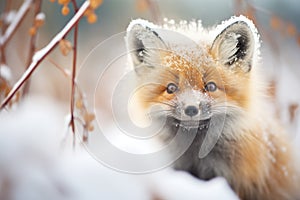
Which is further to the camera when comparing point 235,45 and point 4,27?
point 4,27

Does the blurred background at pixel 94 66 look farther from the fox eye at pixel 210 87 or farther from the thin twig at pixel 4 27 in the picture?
the fox eye at pixel 210 87

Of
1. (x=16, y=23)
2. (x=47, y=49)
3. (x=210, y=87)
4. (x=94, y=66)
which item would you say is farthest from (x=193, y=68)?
(x=16, y=23)

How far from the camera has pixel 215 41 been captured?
809mm

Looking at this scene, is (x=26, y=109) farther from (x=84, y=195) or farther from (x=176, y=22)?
(x=176, y=22)

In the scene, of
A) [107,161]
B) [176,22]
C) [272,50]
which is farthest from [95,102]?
[272,50]

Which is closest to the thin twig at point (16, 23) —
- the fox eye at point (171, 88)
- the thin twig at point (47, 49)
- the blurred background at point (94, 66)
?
the blurred background at point (94, 66)

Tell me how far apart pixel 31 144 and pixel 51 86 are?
0.18 meters

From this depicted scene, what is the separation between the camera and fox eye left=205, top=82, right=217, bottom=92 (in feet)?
2.64

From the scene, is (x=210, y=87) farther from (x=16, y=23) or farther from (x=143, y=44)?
(x=16, y=23)

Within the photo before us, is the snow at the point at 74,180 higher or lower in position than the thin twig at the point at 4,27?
lower

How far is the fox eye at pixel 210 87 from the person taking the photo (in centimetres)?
80

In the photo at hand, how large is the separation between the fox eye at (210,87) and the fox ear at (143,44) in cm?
11

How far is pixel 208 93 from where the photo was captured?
0.80 m

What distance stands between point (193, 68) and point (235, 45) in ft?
0.30
